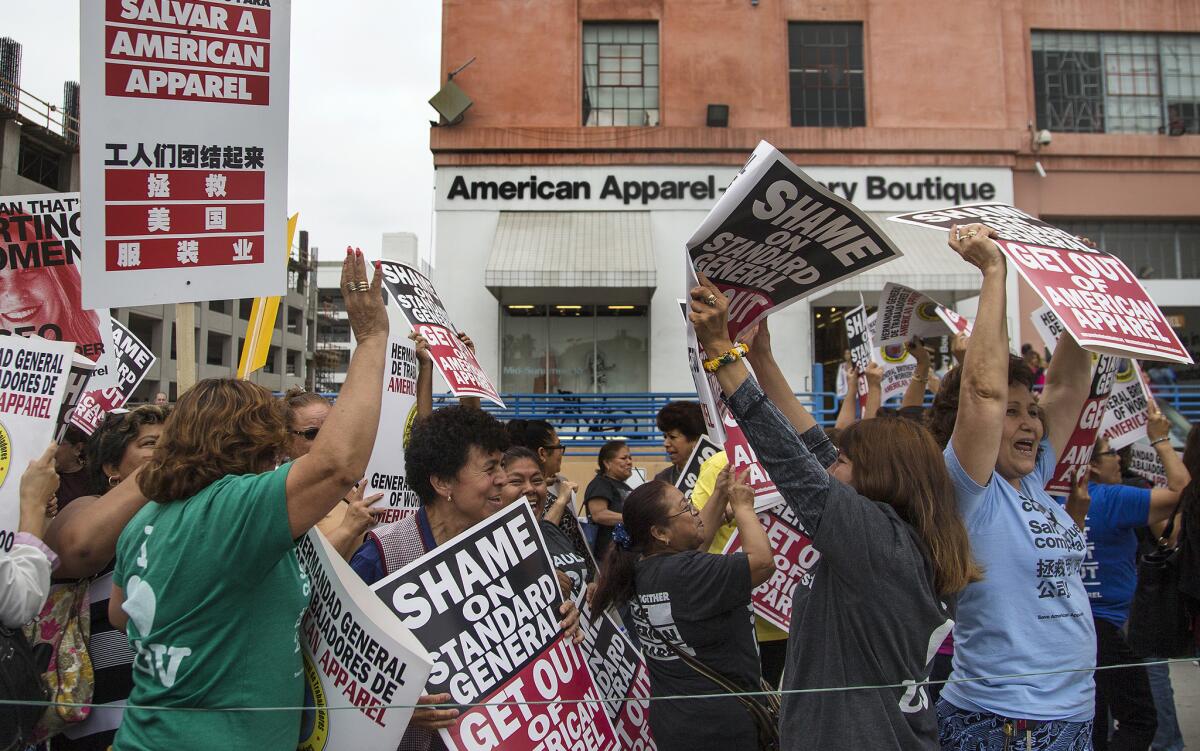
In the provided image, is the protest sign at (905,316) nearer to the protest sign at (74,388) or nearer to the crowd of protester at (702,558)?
the crowd of protester at (702,558)

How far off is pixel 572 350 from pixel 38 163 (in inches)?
1162

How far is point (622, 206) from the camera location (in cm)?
1691

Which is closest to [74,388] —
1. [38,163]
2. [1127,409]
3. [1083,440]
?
[1083,440]

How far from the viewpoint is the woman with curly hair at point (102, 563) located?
282 centimetres

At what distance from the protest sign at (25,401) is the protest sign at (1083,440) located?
14.1 feet

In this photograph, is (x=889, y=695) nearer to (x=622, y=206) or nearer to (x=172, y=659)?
(x=172, y=659)

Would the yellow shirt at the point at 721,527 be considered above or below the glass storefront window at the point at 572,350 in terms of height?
below

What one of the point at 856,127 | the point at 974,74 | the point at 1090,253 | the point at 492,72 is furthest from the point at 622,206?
the point at 1090,253

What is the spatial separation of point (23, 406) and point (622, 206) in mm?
14310

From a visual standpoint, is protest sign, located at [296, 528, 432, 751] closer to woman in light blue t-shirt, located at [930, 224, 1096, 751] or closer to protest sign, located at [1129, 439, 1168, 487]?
woman in light blue t-shirt, located at [930, 224, 1096, 751]

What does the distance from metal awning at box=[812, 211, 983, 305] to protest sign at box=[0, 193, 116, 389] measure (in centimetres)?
1236

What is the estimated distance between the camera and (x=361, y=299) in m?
2.41

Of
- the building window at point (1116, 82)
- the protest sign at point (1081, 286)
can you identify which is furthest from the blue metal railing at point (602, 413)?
the protest sign at point (1081, 286)

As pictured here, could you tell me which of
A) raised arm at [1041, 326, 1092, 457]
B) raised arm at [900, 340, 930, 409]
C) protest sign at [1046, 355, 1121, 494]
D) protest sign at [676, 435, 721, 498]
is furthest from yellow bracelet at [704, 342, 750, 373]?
raised arm at [900, 340, 930, 409]
